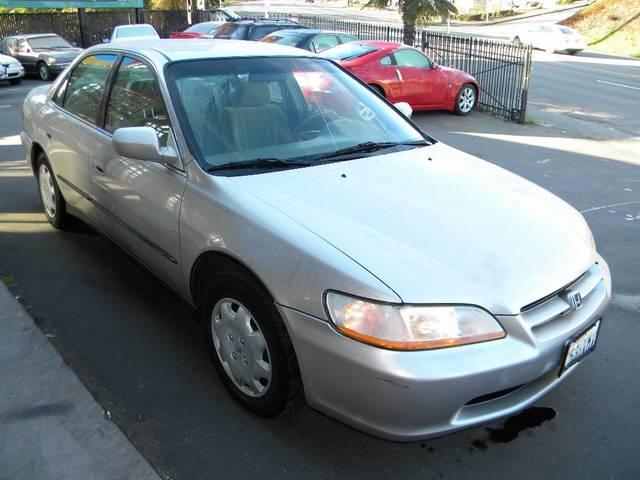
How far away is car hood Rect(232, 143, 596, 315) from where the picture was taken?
2.51 metres

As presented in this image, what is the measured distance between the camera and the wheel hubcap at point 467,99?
12648mm

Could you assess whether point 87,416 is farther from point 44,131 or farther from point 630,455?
point 44,131

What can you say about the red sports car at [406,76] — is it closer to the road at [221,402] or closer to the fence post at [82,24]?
the road at [221,402]

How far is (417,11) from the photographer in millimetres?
16594

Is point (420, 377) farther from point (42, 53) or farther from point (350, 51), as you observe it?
point (42, 53)

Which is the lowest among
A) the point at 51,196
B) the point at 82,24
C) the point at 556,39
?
the point at 51,196

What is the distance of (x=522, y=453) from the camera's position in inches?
111

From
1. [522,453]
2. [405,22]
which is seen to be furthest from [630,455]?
[405,22]

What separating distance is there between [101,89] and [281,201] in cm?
211

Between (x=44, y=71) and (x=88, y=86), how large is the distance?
15.9 meters

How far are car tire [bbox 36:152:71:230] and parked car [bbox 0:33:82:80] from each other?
1417 cm

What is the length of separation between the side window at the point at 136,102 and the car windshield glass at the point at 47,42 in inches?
670

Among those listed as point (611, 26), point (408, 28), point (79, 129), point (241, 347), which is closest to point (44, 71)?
point (408, 28)

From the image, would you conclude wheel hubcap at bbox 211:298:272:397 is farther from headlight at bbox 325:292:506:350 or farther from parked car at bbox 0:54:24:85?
parked car at bbox 0:54:24:85
